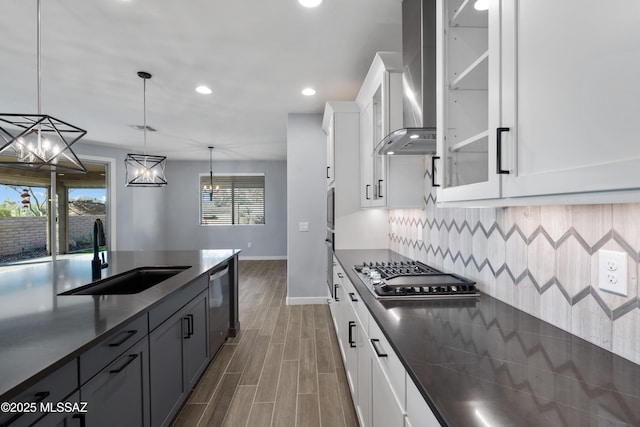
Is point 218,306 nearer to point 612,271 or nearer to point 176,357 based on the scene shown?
point 176,357

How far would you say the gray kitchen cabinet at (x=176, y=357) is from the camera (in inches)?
63.1

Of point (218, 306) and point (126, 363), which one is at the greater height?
point (126, 363)

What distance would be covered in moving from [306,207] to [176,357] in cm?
272

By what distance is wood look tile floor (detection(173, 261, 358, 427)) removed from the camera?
197 cm

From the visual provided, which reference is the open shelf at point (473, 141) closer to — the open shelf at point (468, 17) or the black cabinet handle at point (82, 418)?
the open shelf at point (468, 17)

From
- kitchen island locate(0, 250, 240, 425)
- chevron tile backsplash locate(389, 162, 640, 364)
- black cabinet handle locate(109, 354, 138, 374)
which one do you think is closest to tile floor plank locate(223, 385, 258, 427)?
kitchen island locate(0, 250, 240, 425)

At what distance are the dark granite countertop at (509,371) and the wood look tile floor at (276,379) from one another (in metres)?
1.26

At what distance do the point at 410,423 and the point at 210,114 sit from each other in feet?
14.9

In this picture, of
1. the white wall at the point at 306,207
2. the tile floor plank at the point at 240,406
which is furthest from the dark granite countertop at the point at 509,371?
the white wall at the point at 306,207

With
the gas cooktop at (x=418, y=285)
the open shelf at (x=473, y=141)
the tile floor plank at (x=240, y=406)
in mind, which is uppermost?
the open shelf at (x=473, y=141)

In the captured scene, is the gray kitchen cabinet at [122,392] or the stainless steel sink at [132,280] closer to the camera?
the gray kitchen cabinet at [122,392]

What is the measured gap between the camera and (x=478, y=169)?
3.66ft

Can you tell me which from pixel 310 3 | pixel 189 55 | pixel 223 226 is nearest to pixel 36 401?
pixel 310 3

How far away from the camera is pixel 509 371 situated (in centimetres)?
81
